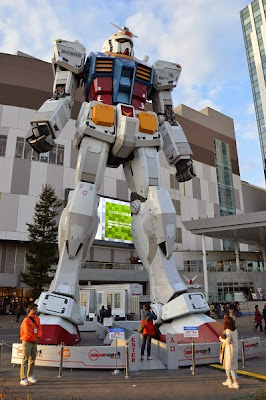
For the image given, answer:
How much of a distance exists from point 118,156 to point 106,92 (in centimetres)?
173

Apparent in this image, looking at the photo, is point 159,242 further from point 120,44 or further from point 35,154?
point 35,154

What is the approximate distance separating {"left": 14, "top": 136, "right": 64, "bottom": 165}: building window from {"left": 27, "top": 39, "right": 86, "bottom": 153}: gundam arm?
2309 centimetres

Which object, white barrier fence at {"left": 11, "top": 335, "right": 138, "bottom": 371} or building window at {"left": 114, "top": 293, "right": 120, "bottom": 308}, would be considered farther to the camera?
building window at {"left": 114, "top": 293, "right": 120, "bottom": 308}

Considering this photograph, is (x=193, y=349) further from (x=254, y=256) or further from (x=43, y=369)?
(x=254, y=256)

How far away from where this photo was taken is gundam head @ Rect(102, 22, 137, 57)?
9.06 meters

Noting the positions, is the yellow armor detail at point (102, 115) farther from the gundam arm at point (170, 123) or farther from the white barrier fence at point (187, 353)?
the white barrier fence at point (187, 353)

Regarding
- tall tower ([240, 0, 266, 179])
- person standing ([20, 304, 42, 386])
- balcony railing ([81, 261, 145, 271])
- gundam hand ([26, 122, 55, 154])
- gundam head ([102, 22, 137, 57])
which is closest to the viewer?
person standing ([20, 304, 42, 386])

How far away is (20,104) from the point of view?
31.7 metres

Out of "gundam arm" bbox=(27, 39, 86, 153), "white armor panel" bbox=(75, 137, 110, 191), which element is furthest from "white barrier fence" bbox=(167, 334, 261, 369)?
"gundam arm" bbox=(27, 39, 86, 153)

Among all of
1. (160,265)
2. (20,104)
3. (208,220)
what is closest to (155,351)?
(160,265)

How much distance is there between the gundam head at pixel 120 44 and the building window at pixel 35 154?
22.9 meters

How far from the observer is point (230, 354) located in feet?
15.9

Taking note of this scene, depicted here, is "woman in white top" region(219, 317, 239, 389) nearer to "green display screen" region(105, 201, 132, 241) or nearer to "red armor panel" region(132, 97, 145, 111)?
"red armor panel" region(132, 97, 145, 111)

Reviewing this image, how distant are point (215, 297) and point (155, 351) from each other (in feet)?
74.8
